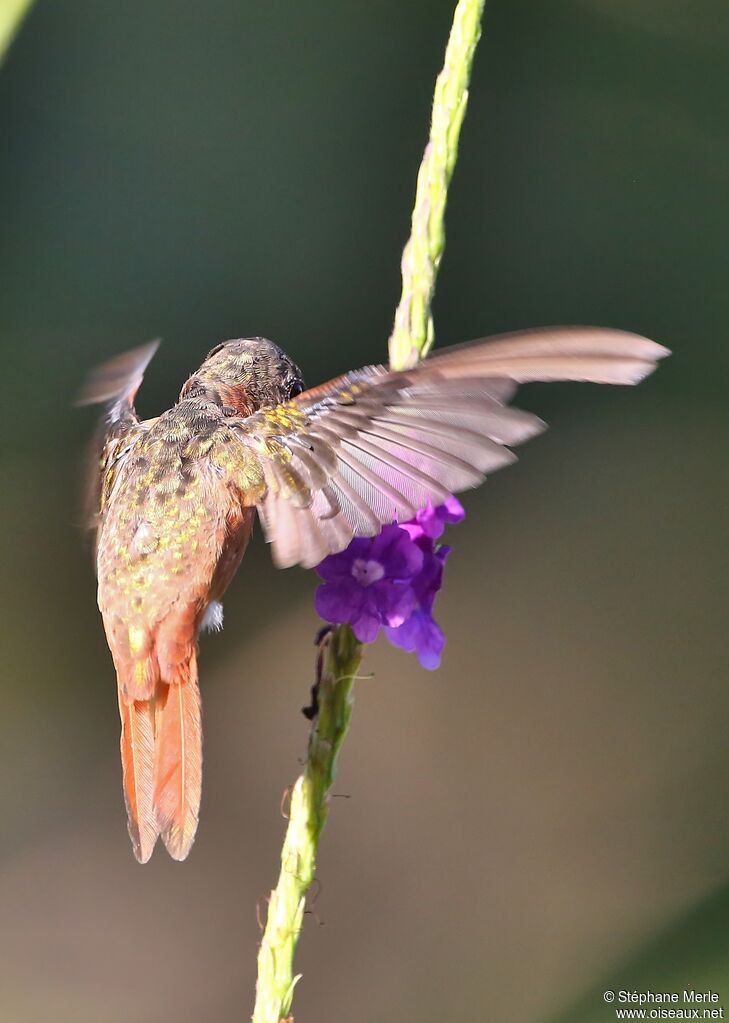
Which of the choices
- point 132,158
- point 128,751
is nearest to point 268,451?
point 128,751

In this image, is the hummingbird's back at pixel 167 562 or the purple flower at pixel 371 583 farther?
the hummingbird's back at pixel 167 562

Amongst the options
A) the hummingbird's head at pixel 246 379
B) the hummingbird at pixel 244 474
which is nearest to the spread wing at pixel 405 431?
the hummingbird at pixel 244 474

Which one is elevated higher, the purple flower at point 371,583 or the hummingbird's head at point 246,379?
the hummingbird's head at point 246,379

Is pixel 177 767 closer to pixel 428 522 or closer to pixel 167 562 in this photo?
pixel 167 562

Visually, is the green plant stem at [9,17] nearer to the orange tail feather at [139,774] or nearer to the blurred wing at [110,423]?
the blurred wing at [110,423]

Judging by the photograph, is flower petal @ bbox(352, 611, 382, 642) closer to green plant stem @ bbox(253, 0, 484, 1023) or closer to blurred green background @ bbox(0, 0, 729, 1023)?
green plant stem @ bbox(253, 0, 484, 1023)

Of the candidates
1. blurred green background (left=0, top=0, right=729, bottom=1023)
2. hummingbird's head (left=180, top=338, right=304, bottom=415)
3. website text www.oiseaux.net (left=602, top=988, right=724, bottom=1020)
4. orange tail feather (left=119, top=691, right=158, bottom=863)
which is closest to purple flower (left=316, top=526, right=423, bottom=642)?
orange tail feather (left=119, top=691, right=158, bottom=863)

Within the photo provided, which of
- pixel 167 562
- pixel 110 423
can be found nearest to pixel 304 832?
pixel 167 562
